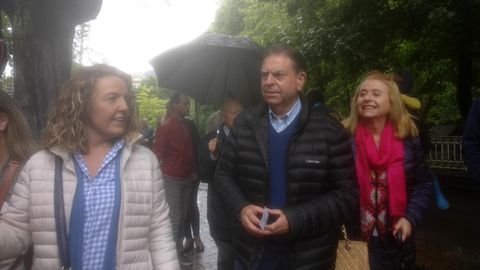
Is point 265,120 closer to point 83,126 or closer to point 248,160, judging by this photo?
point 248,160

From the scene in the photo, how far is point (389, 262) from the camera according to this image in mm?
3127

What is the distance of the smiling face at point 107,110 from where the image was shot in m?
2.34

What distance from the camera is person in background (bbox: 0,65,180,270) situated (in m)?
2.16

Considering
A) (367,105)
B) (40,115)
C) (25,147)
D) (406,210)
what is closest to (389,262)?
(406,210)

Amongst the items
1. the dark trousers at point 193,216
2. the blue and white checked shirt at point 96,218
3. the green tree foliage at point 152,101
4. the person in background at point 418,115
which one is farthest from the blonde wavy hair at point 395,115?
the green tree foliage at point 152,101

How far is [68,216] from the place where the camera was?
2164 millimetres

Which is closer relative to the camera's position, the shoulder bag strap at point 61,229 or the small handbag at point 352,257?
the shoulder bag strap at point 61,229

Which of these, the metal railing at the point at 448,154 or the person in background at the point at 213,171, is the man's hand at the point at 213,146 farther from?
the metal railing at the point at 448,154

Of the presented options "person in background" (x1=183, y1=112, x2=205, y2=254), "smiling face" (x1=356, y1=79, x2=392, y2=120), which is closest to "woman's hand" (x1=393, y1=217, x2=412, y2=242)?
"smiling face" (x1=356, y1=79, x2=392, y2=120)

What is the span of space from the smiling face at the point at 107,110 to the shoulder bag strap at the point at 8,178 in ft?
1.43

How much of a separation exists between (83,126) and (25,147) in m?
0.44

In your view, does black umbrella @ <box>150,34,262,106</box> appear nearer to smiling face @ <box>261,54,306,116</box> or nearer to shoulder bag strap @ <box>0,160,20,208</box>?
smiling face @ <box>261,54,306,116</box>

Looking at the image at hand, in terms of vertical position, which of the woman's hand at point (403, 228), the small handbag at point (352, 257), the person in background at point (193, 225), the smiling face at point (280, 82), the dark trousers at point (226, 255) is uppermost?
the smiling face at point (280, 82)

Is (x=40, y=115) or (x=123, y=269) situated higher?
(x=40, y=115)
